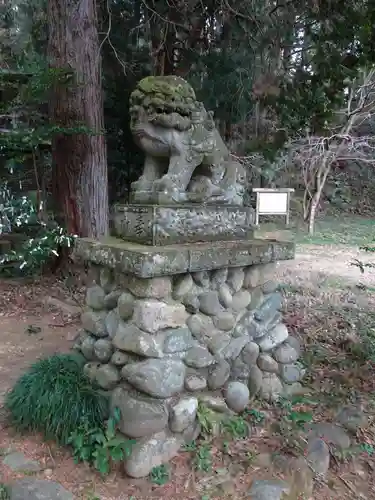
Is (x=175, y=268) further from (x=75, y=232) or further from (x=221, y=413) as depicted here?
(x=75, y=232)

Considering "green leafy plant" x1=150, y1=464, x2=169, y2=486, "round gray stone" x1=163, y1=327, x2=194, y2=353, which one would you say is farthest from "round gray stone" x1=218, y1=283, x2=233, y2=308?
"green leafy plant" x1=150, y1=464, x2=169, y2=486

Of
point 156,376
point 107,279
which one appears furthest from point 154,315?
point 107,279

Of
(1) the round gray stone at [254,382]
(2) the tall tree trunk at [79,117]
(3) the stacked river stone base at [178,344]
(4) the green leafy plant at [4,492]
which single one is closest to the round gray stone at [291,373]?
(3) the stacked river stone base at [178,344]

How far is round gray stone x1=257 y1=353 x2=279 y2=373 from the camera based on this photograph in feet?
9.46

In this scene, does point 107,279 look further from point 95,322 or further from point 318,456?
point 318,456

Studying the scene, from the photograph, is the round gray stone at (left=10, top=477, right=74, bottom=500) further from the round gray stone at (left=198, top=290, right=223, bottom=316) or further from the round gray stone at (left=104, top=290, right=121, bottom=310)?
the round gray stone at (left=198, top=290, right=223, bottom=316)

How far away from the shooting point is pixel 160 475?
2182mm

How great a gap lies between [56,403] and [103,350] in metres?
0.38

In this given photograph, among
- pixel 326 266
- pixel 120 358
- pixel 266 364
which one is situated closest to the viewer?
pixel 120 358

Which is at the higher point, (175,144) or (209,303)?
(175,144)

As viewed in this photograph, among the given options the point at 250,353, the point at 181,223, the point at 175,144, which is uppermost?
the point at 175,144

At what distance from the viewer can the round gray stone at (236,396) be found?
8.59ft

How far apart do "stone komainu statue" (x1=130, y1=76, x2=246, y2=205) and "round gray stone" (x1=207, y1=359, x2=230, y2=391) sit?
98cm

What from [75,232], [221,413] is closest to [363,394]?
[221,413]
